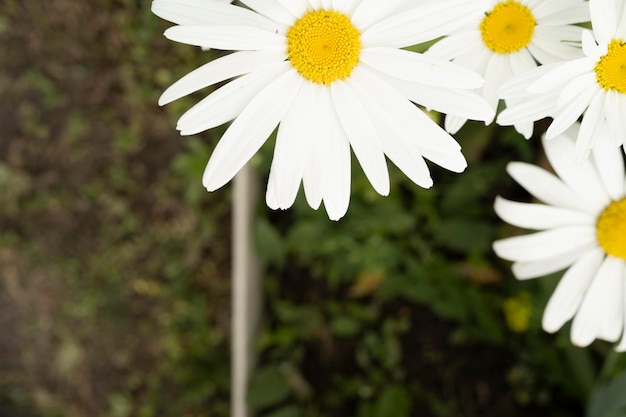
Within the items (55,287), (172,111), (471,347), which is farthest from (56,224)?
(471,347)

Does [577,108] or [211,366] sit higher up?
[211,366]

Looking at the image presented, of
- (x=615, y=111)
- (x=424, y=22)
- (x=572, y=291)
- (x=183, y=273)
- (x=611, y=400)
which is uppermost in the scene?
(x=183, y=273)

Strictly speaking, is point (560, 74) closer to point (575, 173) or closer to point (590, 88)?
point (590, 88)

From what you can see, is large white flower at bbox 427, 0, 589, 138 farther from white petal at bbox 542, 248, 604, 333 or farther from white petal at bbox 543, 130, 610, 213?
white petal at bbox 542, 248, 604, 333

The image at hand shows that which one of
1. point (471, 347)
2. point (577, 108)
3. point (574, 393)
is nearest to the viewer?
point (577, 108)

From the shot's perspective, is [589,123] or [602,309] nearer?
[589,123]

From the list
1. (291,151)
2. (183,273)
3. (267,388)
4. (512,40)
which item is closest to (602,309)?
(512,40)

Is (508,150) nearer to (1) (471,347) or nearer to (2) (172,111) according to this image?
(1) (471,347)

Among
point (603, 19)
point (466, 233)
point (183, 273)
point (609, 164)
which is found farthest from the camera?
point (183, 273)
